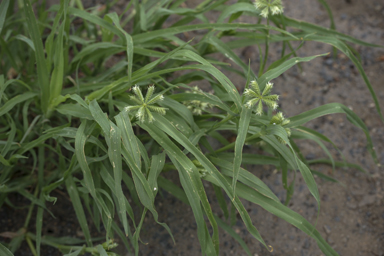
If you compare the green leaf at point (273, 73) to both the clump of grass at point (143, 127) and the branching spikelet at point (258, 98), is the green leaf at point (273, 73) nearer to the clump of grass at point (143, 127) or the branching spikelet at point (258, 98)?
the clump of grass at point (143, 127)

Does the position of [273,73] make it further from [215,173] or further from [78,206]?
[78,206]

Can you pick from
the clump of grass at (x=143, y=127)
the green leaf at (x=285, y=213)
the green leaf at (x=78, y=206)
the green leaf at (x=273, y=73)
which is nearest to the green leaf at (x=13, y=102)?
the clump of grass at (x=143, y=127)

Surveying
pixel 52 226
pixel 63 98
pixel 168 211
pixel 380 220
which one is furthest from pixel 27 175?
pixel 380 220

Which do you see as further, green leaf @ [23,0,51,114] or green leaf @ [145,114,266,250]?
green leaf @ [23,0,51,114]

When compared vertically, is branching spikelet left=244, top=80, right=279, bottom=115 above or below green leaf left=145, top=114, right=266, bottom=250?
above

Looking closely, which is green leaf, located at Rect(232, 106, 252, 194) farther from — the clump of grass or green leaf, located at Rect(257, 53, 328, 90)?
green leaf, located at Rect(257, 53, 328, 90)

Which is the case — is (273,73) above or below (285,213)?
above

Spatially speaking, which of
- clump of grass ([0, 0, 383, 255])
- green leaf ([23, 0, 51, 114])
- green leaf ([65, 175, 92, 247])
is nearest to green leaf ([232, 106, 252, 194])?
clump of grass ([0, 0, 383, 255])

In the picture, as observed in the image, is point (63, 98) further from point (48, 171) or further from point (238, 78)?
point (238, 78)

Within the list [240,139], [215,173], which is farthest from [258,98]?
[215,173]

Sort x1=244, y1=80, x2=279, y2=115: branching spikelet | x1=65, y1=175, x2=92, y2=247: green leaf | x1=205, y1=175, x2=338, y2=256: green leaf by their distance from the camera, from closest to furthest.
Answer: x1=244, y1=80, x2=279, y2=115: branching spikelet
x1=205, y1=175, x2=338, y2=256: green leaf
x1=65, y1=175, x2=92, y2=247: green leaf

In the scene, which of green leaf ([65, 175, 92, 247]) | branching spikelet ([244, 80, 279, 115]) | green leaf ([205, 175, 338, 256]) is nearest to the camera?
branching spikelet ([244, 80, 279, 115])
